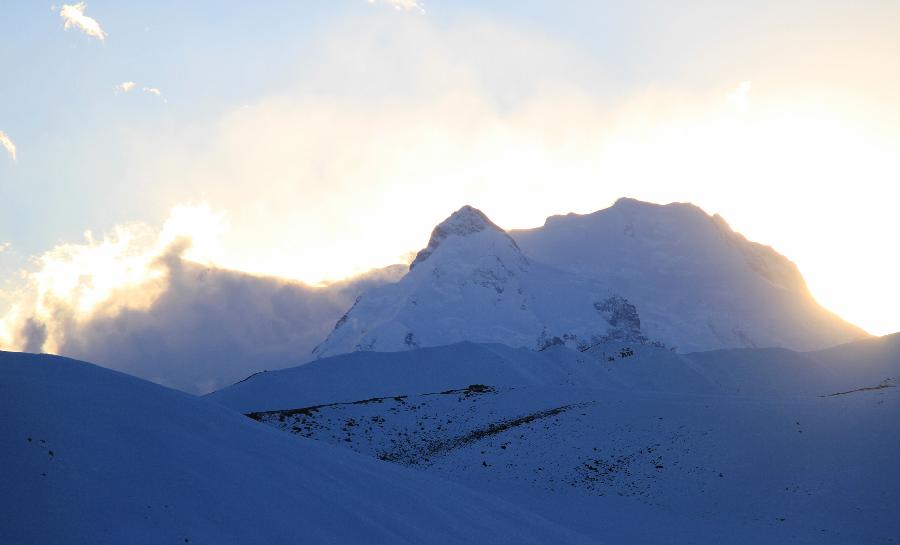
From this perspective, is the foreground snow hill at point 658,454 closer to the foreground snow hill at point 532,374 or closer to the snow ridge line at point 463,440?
the snow ridge line at point 463,440

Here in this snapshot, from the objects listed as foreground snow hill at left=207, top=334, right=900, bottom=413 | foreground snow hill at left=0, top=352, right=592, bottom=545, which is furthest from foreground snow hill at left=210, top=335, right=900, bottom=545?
foreground snow hill at left=207, top=334, right=900, bottom=413

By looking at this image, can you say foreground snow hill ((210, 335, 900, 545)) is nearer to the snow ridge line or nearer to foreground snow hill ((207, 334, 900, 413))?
the snow ridge line

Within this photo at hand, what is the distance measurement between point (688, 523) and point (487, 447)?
11.5 metres

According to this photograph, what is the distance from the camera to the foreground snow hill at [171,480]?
11156 millimetres

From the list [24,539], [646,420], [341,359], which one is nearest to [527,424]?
[646,420]

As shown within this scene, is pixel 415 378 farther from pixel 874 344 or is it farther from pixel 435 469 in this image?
pixel 874 344

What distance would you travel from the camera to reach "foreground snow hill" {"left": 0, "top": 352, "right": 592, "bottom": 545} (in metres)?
11.2

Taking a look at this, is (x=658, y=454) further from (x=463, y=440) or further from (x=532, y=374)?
(x=532, y=374)

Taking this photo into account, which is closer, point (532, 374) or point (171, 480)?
point (171, 480)

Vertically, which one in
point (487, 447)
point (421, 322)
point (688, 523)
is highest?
point (421, 322)

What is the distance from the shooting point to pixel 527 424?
3881 centimetres

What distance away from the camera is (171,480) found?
13031 millimetres

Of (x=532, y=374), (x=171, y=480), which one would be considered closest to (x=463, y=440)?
(x=171, y=480)

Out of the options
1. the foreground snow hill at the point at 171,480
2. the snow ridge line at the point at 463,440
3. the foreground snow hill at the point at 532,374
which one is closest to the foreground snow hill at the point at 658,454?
the snow ridge line at the point at 463,440
